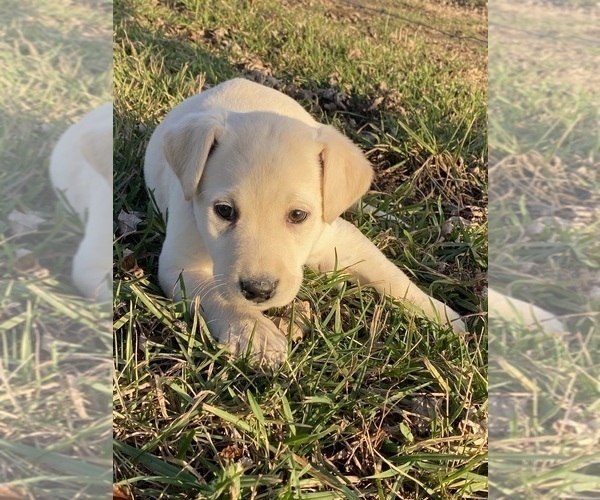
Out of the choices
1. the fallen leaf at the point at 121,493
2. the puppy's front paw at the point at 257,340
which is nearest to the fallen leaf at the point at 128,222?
the puppy's front paw at the point at 257,340

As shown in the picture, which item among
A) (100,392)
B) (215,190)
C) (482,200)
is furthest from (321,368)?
(482,200)

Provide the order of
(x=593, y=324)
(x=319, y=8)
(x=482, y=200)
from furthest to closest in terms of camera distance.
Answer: (x=319, y=8) → (x=482, y=200) → (x=593, y=324)

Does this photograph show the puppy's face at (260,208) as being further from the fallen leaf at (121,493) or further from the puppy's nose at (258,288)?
the fallen leaf at (121,493)

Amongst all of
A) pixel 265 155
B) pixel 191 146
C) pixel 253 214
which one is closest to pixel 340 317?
pixel 253 214

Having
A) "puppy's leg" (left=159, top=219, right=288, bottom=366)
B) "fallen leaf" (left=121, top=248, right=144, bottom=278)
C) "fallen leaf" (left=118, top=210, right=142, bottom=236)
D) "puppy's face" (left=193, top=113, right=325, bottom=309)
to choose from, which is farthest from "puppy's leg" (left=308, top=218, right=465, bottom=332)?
"fallen leaf" (left=118, top=210, right=142, bottom=236)

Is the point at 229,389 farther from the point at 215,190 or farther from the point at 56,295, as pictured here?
the point at 56,295

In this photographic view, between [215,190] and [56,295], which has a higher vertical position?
[56,295]

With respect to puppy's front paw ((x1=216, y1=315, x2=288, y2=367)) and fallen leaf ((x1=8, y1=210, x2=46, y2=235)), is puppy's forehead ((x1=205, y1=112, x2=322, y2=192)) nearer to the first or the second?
puppy's front paw ((x1=216, y1=315, x2=288, y2=367))
